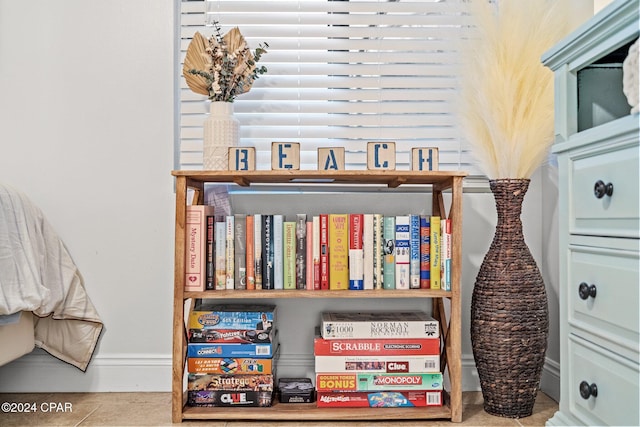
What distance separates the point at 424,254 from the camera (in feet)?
5.84

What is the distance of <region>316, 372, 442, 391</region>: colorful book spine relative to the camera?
68.9 inches

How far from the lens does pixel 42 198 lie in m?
2.07

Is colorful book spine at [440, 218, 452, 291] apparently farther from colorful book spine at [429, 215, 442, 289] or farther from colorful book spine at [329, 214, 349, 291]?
colorful book spine at [329, 214, 349, 291]

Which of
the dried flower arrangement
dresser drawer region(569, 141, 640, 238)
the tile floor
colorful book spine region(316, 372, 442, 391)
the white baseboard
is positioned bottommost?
the tile floor

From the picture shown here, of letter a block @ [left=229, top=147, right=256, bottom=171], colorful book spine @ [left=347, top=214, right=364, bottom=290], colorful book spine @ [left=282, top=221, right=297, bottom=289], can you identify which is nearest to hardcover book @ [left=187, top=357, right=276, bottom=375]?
colorful book spine @ [left=282, top=221, right=297, bottom=289]

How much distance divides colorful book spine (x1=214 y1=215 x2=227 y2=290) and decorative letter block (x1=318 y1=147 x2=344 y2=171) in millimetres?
375

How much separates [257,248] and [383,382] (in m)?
0.59

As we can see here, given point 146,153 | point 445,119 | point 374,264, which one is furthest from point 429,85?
point 146,153

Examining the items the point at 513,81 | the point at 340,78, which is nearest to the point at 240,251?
the point at 340,78

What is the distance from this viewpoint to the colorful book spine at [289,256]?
5.89 ft

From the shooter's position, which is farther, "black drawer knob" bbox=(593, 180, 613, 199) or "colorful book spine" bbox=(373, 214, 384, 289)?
"colorful book spine" bbox=(373, 214, 384, 289)

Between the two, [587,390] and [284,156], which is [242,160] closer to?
[284,156]

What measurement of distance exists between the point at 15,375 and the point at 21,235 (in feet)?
2.01

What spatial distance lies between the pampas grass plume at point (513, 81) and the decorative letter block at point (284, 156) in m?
0.59
